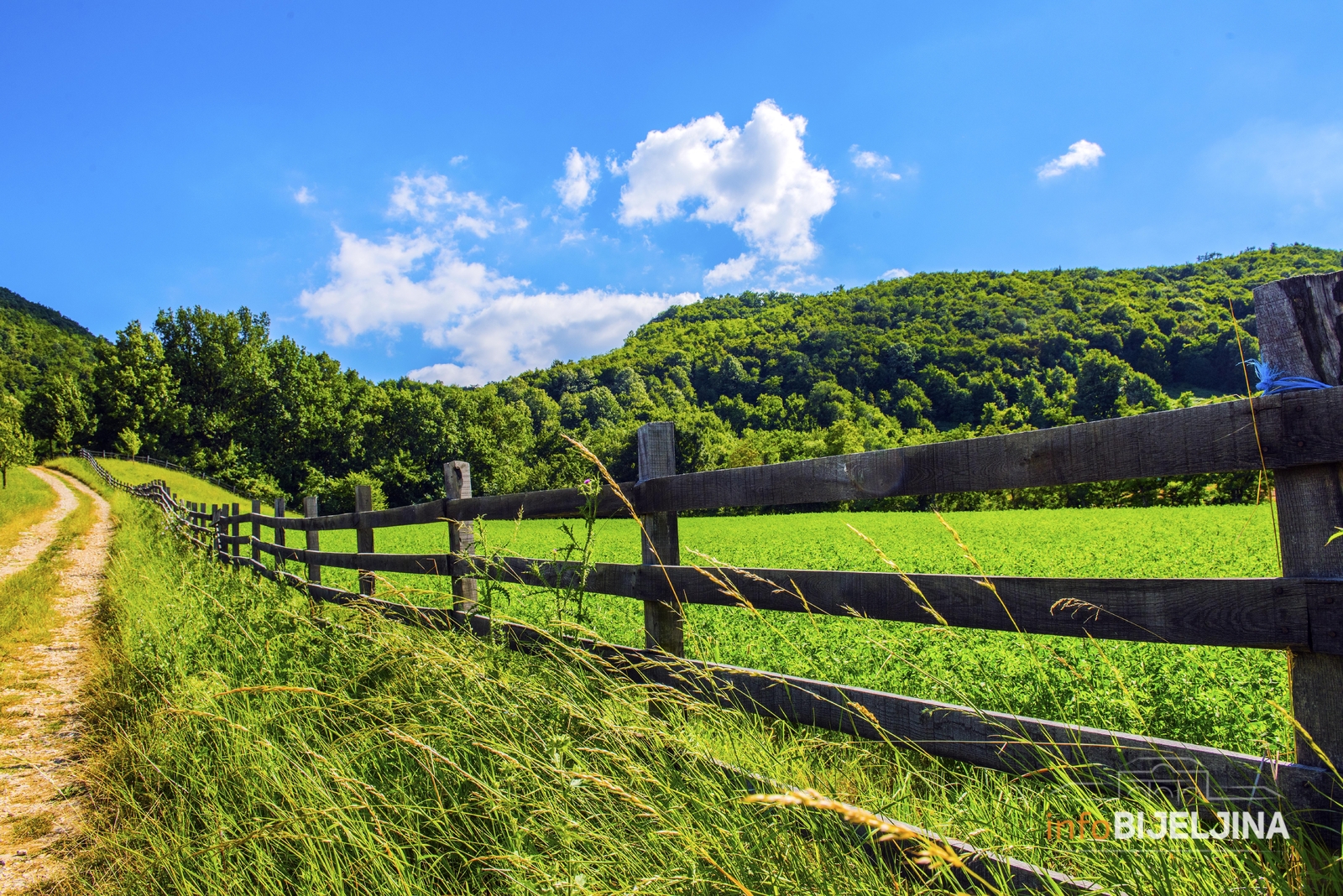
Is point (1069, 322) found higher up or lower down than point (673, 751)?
higher up

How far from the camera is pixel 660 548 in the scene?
3.25m

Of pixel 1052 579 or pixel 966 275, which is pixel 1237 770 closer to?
pixel 1052 579

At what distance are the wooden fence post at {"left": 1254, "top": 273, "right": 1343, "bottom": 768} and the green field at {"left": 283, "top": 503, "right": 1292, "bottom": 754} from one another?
0.10 metres

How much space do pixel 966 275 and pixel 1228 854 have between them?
111659 millimetres

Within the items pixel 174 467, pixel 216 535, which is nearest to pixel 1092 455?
pixel 216 535

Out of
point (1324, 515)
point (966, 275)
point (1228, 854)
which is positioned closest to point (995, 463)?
point (1324, 515)

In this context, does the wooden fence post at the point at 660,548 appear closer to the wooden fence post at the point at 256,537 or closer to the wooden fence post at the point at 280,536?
the wooden fence post at the point at 280,536

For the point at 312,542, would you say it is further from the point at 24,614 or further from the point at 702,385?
the point at 702,385

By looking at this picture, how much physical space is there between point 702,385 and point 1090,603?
93.3 meters

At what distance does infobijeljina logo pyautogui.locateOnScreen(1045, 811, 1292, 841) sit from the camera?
1.37 m

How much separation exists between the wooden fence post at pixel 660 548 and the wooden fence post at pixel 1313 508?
2056 millimetres

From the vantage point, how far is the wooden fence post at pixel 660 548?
10.5 feet

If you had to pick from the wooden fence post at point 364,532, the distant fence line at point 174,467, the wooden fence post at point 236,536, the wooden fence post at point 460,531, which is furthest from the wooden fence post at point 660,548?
the distant fence line at point 174,467

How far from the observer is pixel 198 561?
898 centimetres
